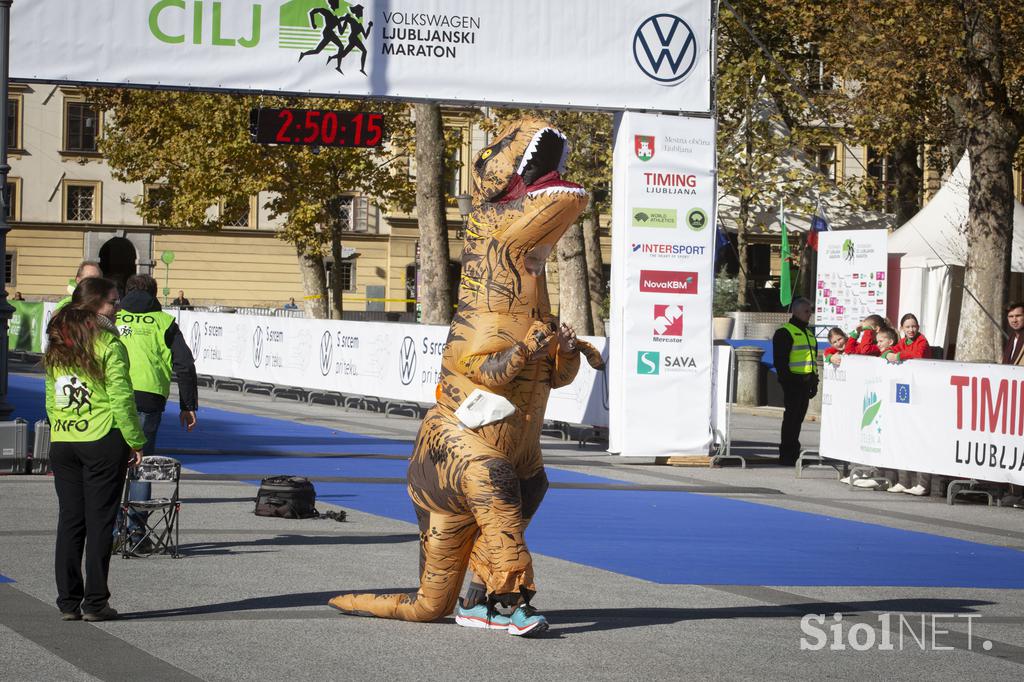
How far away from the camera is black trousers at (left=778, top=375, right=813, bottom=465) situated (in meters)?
18.7

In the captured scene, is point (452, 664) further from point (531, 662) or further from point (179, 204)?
point (179, 204)

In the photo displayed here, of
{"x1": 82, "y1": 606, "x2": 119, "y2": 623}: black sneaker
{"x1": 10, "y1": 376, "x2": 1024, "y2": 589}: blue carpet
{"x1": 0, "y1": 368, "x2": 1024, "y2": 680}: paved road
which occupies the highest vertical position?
{"x1": 82, "y1": 606, "x2": 119, "y2": 623}: black sneaker

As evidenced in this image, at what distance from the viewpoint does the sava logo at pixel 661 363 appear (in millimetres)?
17609

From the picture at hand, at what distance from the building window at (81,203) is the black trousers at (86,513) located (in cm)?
5849

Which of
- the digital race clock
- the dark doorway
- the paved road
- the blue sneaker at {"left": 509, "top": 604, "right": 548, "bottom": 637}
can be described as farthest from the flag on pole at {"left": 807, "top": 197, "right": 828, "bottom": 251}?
the blue sneaker at {"left": 509, "top": 604, "right": 548, "bottom": 637}

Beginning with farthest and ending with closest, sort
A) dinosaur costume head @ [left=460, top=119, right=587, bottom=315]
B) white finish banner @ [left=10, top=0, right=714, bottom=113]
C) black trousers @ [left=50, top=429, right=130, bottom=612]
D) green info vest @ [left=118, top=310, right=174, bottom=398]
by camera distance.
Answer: white finish banner @ [left=10, top=0, right=714, bottom=113] → green info vest @ [left=118, top=310, right=174, bottom=398] → dinosaur costume head @ [left=460, top=119, right=587, bottom=315] → black trousers @ [left=50, top=429, right=130, bottom=612]

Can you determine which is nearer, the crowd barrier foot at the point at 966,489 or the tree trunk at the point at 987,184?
the crowd barrier foot at the point at 966,489

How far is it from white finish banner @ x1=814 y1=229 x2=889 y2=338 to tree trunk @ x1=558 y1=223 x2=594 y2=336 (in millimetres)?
7943

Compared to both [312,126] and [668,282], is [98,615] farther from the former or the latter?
[668,282]

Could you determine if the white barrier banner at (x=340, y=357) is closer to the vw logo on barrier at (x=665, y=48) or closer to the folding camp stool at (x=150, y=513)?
the vw logo on barrier at (x=665, y=48)

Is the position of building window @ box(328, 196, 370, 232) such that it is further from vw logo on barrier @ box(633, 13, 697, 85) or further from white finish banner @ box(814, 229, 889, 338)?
vw logo on barrier @ box(633, 13, 697, 85)

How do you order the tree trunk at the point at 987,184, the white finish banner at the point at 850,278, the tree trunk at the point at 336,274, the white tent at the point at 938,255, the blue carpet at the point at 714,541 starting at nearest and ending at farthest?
the blue carpet at the point at 714,541, the tree trunk at the point at 987,184, the white finish banner at the point at 850,278, the white tent at the point at 938,255, the tree trunk at the point at 336,274

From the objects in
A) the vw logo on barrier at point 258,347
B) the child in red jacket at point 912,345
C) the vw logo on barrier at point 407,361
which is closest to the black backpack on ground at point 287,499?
the child in red jacket at point 912,345

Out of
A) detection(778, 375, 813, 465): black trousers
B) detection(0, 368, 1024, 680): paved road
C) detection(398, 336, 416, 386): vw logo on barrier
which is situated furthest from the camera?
detection(398, 336, 416, 386): vw logo on barrier
